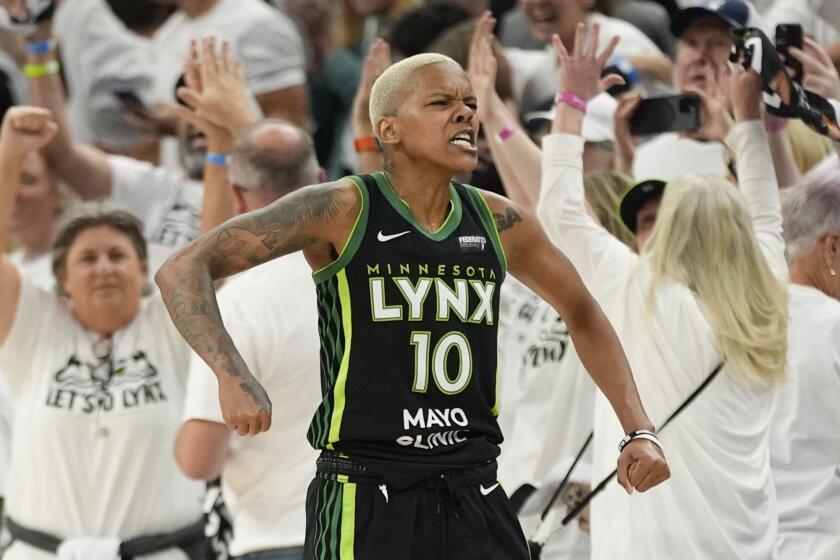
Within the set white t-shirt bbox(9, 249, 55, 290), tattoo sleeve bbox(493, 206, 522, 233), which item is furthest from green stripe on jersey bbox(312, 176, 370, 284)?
white t-shirt bbox(9, 249, 55, 290)

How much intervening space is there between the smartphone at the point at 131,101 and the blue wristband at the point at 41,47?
0.88 m

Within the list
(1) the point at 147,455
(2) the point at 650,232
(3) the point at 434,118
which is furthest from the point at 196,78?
(3) the point at 434,118

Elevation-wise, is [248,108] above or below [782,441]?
above

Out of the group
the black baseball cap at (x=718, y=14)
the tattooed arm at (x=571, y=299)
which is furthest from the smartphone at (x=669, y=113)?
the tattooed arm at (x=571, y=299)

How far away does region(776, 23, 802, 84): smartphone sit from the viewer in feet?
17.9

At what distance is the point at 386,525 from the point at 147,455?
229 cm

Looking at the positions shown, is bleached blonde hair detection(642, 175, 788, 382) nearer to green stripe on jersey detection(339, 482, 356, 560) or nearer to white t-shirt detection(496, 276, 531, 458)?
white t-shirt detection(496, 276, 531, 458)

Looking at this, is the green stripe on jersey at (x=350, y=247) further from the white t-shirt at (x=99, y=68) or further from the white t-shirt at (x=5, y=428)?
the white t-shirt at (x=99, y=68)

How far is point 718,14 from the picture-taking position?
6250 mm

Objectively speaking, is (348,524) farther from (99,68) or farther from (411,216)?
(99,68)

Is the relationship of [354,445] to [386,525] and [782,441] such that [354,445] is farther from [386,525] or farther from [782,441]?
[782,441]

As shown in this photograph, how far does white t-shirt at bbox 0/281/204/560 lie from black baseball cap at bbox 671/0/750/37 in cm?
233

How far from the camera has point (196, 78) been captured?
6.46 meters

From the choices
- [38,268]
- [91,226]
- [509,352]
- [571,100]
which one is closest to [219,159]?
[91,226]
